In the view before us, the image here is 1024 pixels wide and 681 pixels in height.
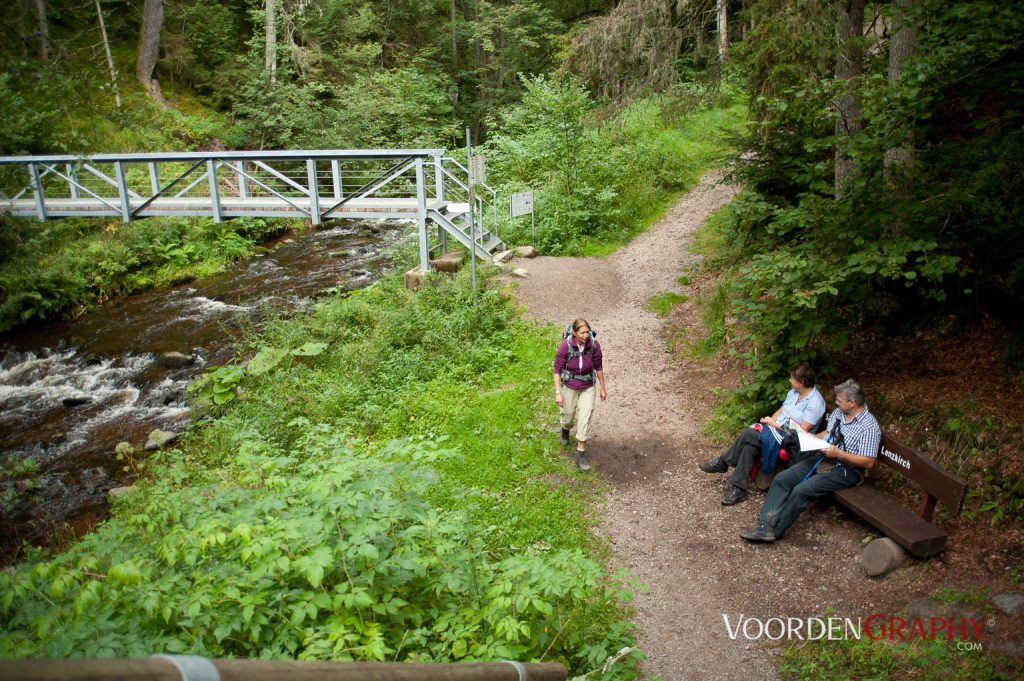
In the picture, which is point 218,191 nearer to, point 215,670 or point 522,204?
point 522,204

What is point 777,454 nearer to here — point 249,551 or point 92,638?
point 249,551

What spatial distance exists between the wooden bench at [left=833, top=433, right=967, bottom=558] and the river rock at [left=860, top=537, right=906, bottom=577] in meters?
0.07

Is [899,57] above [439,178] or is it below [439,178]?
above

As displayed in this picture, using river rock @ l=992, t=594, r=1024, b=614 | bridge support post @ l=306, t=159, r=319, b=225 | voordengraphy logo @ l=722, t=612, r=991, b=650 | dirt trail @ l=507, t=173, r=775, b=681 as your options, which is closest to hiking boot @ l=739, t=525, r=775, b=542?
dirt trail @ l=507, t=173, r=775, b=681

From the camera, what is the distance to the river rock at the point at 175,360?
12.7 m

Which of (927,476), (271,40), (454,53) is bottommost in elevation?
(927,476)

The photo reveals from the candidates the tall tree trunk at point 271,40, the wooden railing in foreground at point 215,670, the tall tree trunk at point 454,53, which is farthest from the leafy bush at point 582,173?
the wooden railing in foreground at point 215,670

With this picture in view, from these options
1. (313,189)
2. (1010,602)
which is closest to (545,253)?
(313,189)

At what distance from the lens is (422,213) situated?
1380 cm

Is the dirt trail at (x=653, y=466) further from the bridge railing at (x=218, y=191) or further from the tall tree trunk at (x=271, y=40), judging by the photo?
the tall tree trunk at (x=271, y=40)

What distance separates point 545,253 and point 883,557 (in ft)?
36.0

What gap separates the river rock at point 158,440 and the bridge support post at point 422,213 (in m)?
5.65

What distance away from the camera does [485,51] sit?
31484 millimetres

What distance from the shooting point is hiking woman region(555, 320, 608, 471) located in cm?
758
